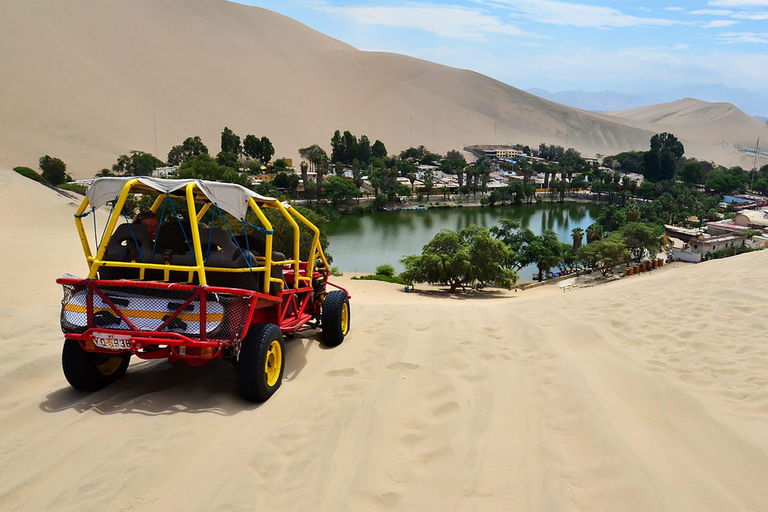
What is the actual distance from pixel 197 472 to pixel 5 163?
91001 millimetres

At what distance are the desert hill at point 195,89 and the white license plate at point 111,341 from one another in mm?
86683

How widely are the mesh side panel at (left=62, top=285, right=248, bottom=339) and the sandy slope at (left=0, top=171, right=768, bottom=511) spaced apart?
64 centimetres

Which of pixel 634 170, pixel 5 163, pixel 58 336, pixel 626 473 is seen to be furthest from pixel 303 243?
pixel 634 170

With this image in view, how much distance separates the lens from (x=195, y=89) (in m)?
134

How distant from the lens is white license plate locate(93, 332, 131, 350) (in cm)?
447

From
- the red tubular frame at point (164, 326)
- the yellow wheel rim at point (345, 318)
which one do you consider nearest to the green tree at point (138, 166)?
the yellow wheel rim at point (345, 318)

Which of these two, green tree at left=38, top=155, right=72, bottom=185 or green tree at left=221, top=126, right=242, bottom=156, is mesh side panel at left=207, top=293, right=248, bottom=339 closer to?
green tree at left=38, top=155, right=72, bottom=185

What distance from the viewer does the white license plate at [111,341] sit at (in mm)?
4473

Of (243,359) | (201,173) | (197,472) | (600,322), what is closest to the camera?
(197,472)

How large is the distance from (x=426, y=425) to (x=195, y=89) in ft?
474

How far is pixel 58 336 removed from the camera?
6.61 meters

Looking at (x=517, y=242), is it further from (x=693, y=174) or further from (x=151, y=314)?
(x=693, y=174)

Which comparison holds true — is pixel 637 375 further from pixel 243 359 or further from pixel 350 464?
pixel 243 359

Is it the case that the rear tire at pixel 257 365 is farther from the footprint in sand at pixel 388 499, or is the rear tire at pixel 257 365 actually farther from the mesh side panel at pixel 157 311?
the footprint in sand at pixel 388 499
